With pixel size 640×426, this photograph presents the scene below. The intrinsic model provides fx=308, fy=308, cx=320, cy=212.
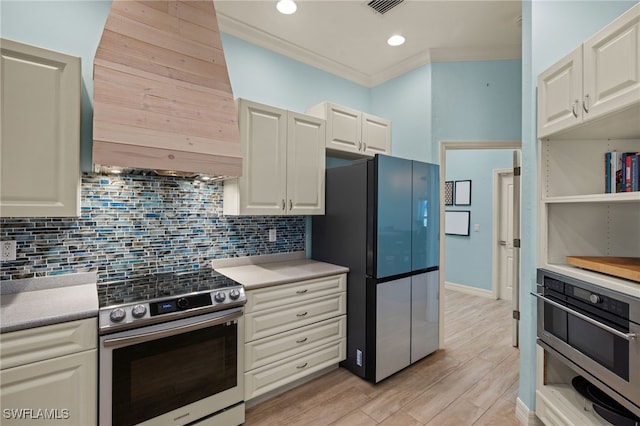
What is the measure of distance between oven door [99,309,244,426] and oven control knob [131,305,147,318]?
0.08 meters

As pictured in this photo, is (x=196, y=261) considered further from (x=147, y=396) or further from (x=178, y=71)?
(x=178, y=71)

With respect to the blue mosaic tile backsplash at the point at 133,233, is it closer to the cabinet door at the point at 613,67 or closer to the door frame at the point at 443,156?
the door frame at the point at 443,156

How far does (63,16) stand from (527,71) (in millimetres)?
3093

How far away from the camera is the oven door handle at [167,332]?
1607mm

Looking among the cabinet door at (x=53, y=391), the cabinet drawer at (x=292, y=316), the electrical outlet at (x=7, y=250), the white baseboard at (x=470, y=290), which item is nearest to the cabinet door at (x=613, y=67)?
the cabinet drawer at (x=292, y=316)

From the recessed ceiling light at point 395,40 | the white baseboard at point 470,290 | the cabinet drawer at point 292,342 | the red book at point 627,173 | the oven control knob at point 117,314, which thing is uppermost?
the recessed ceiling light at point 395,40

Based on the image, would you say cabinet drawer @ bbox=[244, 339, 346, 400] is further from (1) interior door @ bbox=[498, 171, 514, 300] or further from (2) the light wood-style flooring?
(1) interior door @ bbox=[498, 171, 514, 300]

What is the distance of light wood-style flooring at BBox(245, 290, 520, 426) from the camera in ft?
6.95

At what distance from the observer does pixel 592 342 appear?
158 cm

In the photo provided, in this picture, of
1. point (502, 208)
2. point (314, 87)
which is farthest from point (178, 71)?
point (502, 208)

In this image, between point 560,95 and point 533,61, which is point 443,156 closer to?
point 533,61

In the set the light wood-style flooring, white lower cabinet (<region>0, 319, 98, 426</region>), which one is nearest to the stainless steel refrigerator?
the light wood-style flooring

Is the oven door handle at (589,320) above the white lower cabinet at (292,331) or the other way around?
above

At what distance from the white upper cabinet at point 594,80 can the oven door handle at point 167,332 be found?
7.41ft
